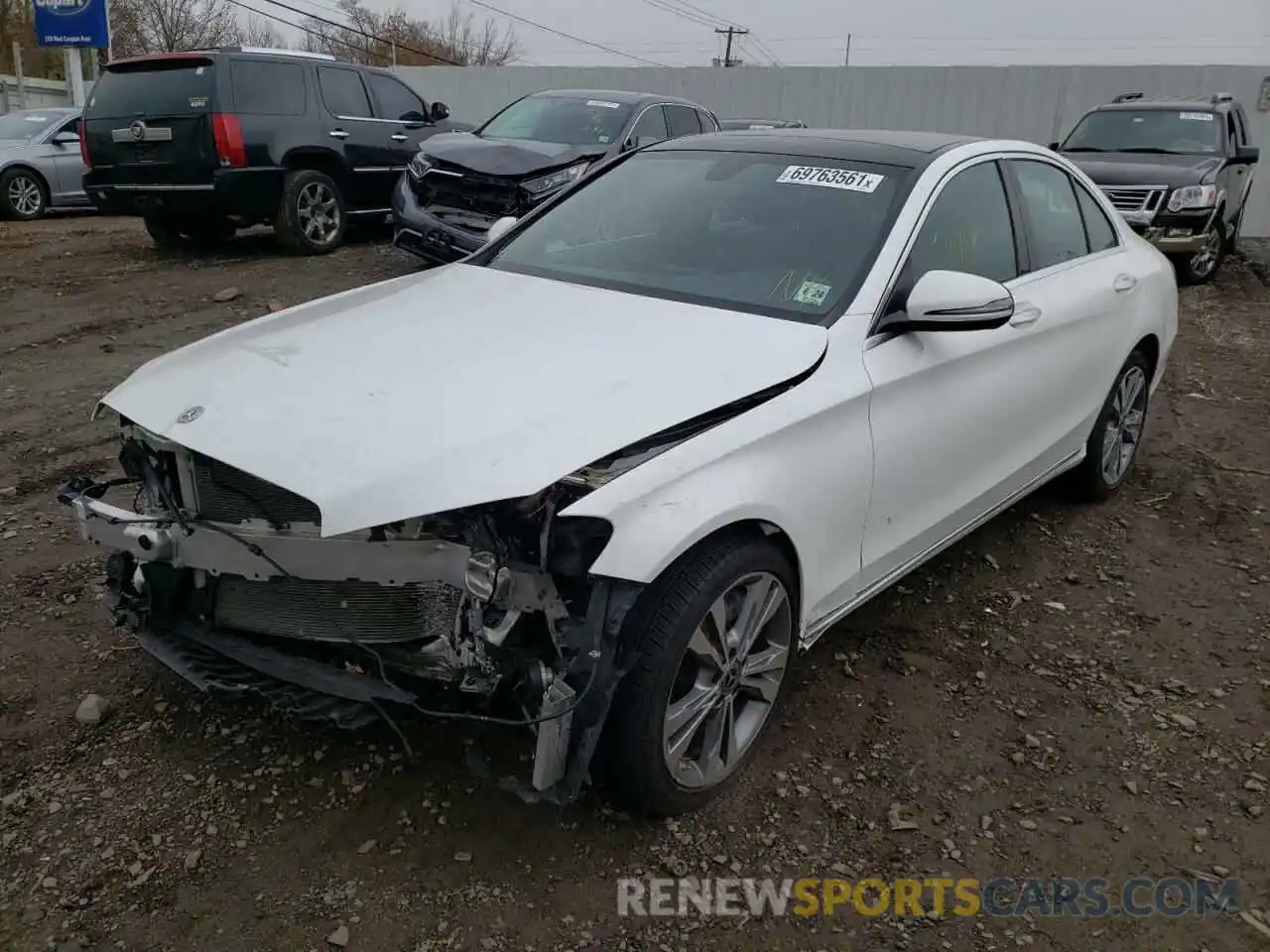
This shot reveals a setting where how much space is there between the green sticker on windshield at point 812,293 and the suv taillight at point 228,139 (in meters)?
7.54

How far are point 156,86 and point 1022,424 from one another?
8585mm

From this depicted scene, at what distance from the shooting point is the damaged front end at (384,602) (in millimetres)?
2291

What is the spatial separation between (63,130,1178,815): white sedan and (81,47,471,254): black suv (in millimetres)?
6460

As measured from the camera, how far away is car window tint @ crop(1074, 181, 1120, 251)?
4.50 meters

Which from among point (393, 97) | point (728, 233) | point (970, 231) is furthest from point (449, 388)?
point (393, 97)

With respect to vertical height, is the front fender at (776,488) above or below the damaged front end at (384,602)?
above

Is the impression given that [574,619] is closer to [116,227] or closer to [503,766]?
[503,766]

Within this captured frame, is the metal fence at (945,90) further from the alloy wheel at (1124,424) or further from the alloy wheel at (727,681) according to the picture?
the alloy wheel at (727,681)

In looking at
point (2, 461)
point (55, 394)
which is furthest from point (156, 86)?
point (2, 461)

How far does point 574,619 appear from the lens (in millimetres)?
2322

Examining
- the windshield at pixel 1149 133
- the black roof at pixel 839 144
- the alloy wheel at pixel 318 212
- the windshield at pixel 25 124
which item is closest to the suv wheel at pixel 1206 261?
the windshield at pixel 1149 133

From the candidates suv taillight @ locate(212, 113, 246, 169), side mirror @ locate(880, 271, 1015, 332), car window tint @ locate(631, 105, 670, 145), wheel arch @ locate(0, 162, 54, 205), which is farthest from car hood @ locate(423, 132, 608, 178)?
wheel arch @ locate(0, 162, 54, 205)

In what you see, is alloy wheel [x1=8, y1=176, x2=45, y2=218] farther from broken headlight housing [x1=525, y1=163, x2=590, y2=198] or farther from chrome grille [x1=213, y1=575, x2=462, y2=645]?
chrome grille [x1=213, y1=575, x2=462, y2=645]

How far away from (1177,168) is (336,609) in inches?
415
